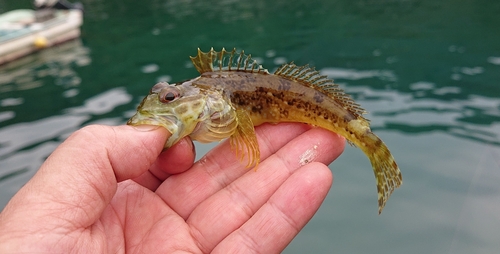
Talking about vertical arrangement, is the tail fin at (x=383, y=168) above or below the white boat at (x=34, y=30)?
above

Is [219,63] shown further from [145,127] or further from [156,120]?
[145,127]

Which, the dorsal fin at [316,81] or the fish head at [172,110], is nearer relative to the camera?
the fish head at [172,110]

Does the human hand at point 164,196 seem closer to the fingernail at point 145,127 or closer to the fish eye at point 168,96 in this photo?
the fingernail at point 145,127

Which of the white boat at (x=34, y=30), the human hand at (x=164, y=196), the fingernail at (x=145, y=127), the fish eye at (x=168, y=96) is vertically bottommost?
the white boat at (x=34, y=30)

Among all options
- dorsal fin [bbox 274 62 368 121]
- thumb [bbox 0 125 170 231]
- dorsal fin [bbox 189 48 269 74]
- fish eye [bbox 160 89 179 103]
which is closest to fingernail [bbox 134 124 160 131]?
thumb [bbox 0 125 170 231]

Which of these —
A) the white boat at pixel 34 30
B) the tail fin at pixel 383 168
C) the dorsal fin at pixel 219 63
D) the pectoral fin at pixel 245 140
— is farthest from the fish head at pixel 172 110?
the white boat at pixel 34 30

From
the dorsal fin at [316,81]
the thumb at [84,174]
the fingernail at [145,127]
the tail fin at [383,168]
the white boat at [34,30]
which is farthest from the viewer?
the white boat at [34,30]

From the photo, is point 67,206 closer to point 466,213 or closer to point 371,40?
point 466,213
